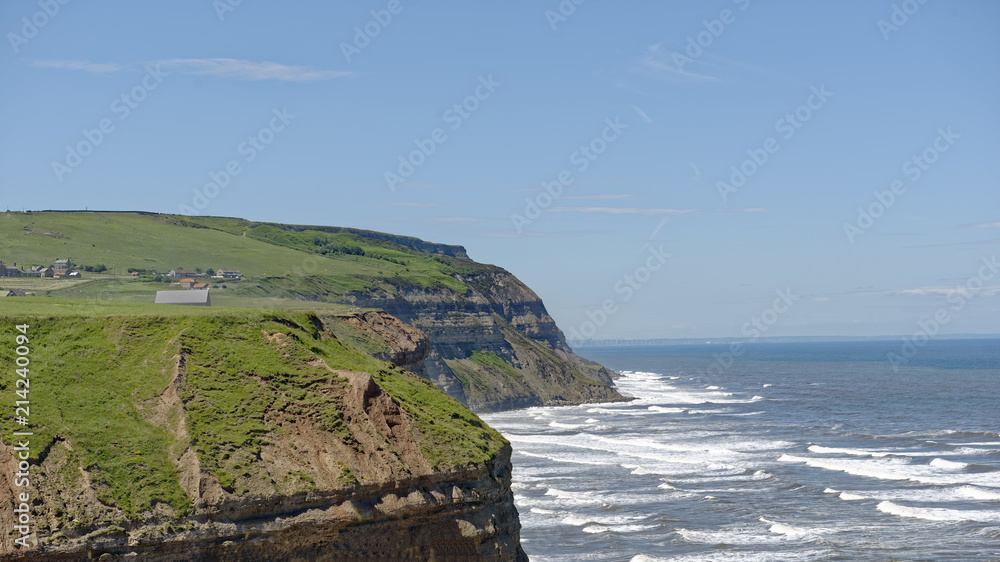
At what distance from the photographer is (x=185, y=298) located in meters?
55.6

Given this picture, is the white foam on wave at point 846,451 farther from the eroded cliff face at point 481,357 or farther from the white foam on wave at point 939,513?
the eroded cliff face at point 481,357

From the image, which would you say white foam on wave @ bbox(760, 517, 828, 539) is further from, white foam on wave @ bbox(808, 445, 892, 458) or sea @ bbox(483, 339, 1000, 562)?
white foam on wave @ bbox(808, 445, 892, 458)

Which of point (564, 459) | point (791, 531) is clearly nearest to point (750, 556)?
point (791, 531)

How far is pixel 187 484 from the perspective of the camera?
2333 centimetres

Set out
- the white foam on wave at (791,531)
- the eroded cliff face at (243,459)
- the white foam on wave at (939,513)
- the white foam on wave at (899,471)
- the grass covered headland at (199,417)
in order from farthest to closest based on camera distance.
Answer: the white foam on wave at (899,471) → the white foam on wave at (939,513) → the white foam on wave at (791,531) → the grass covered headland at (199,417) → the eroded cliff face at (243,459)

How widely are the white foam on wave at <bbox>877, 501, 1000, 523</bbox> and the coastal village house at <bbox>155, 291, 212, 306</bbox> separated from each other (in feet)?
133

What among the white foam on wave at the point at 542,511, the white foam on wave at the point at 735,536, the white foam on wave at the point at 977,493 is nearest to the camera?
the white foam on wave at the point at 735,536

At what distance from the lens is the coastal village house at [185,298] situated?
5406cm

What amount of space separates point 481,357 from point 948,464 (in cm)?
7383

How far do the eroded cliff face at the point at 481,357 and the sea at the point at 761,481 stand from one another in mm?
7006

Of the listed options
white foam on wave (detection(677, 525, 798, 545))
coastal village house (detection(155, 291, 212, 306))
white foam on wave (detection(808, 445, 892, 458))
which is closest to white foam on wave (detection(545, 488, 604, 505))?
white foam on wave (detection(677, 525, 798, 545))

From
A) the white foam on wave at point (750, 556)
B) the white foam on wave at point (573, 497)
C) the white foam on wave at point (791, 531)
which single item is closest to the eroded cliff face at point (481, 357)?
the white foam on wave at point (573, 497)

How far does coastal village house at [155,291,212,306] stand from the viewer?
54062mm

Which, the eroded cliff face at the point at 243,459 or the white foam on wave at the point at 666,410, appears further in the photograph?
the white foam on wave at the point at 666,410
